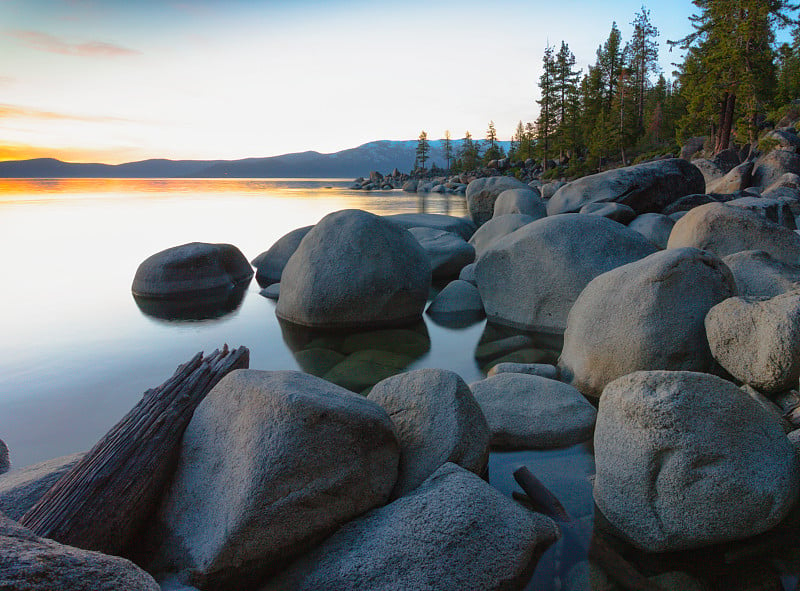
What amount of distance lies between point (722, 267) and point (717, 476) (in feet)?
8.77

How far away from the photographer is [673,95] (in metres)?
46.3

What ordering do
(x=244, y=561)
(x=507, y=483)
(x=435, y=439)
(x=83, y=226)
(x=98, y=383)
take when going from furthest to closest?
(x=83, y=226) → (x=98, y=383) → (x=507, y=483) → (x=435, y=439) → (x=244, y=561)

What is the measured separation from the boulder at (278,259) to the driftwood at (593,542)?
29.3ft

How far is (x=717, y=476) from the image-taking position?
2.89 meters

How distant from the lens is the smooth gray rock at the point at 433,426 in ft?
11.3

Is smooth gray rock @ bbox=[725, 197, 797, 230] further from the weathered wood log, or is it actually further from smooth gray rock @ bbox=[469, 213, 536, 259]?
the weathered wood log

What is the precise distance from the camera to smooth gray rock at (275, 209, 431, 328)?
295 inches

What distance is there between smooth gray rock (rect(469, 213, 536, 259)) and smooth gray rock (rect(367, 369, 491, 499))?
7.52m

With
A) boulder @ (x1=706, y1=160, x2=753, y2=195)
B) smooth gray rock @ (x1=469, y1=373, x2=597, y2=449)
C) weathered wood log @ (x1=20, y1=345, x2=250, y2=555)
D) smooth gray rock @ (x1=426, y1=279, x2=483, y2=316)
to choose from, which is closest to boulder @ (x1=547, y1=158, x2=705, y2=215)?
smooth gray rock @ (x1=426, y1=279, x2=483, y2=316)

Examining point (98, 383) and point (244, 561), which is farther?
point (98, 383)

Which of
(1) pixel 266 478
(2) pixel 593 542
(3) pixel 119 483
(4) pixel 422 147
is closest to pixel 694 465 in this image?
(2) pixel 593 542

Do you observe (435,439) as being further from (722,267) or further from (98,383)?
(98,383)

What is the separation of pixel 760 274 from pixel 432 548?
4.56 metres

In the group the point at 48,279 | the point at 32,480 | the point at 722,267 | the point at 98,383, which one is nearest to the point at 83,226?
the point at 48,279
